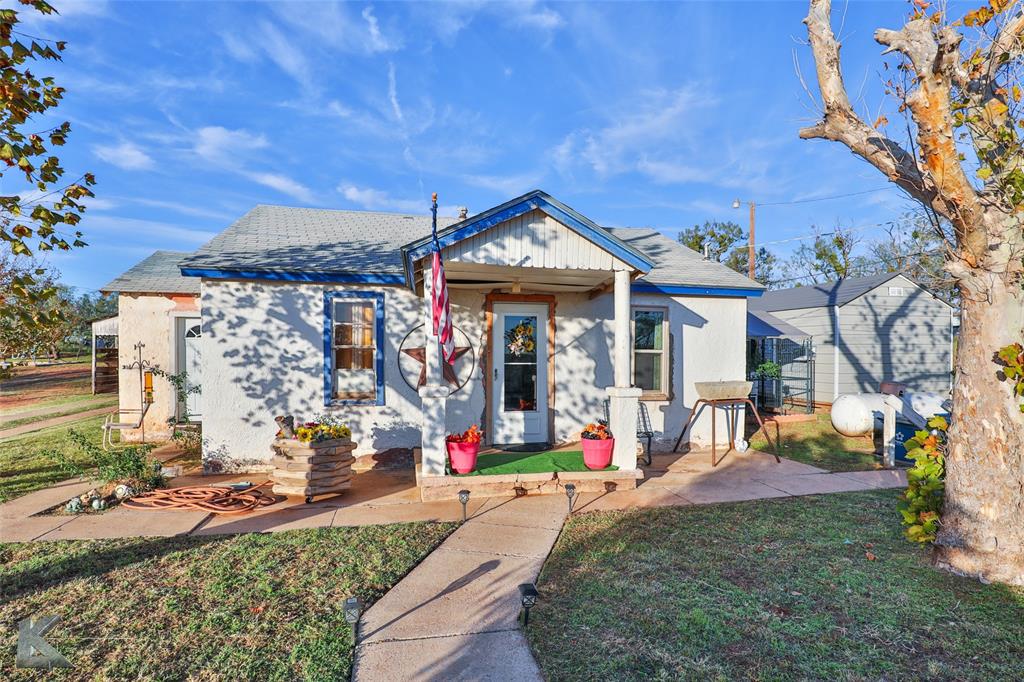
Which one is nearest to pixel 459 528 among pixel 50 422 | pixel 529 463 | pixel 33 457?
pixel 529 463

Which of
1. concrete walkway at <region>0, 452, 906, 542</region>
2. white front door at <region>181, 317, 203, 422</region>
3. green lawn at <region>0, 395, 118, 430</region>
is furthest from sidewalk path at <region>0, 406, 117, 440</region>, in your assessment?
concrete walkway at <region>0, 452, 906, 542</region>

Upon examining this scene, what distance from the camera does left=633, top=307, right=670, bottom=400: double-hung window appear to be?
8727mm

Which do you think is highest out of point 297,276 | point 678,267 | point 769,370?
point 678,267

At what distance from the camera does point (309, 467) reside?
6047 millimetres

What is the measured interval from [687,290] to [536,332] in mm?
2649

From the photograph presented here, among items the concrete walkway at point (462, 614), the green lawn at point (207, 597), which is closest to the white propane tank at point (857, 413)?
the concrete walkway at point (462, 614)

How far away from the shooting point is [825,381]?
581 inches

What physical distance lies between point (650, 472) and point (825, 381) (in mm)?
10057

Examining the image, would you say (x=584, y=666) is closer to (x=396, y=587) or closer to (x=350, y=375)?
(x=396, y=587)

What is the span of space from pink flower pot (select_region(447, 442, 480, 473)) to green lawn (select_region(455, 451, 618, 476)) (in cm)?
12

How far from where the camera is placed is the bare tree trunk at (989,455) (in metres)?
3.86

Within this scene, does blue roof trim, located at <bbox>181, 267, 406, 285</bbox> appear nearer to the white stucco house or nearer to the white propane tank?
the white stucco house

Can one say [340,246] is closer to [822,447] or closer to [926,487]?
[926,487]

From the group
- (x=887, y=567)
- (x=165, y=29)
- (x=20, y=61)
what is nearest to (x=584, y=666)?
(x=887, y=567)
